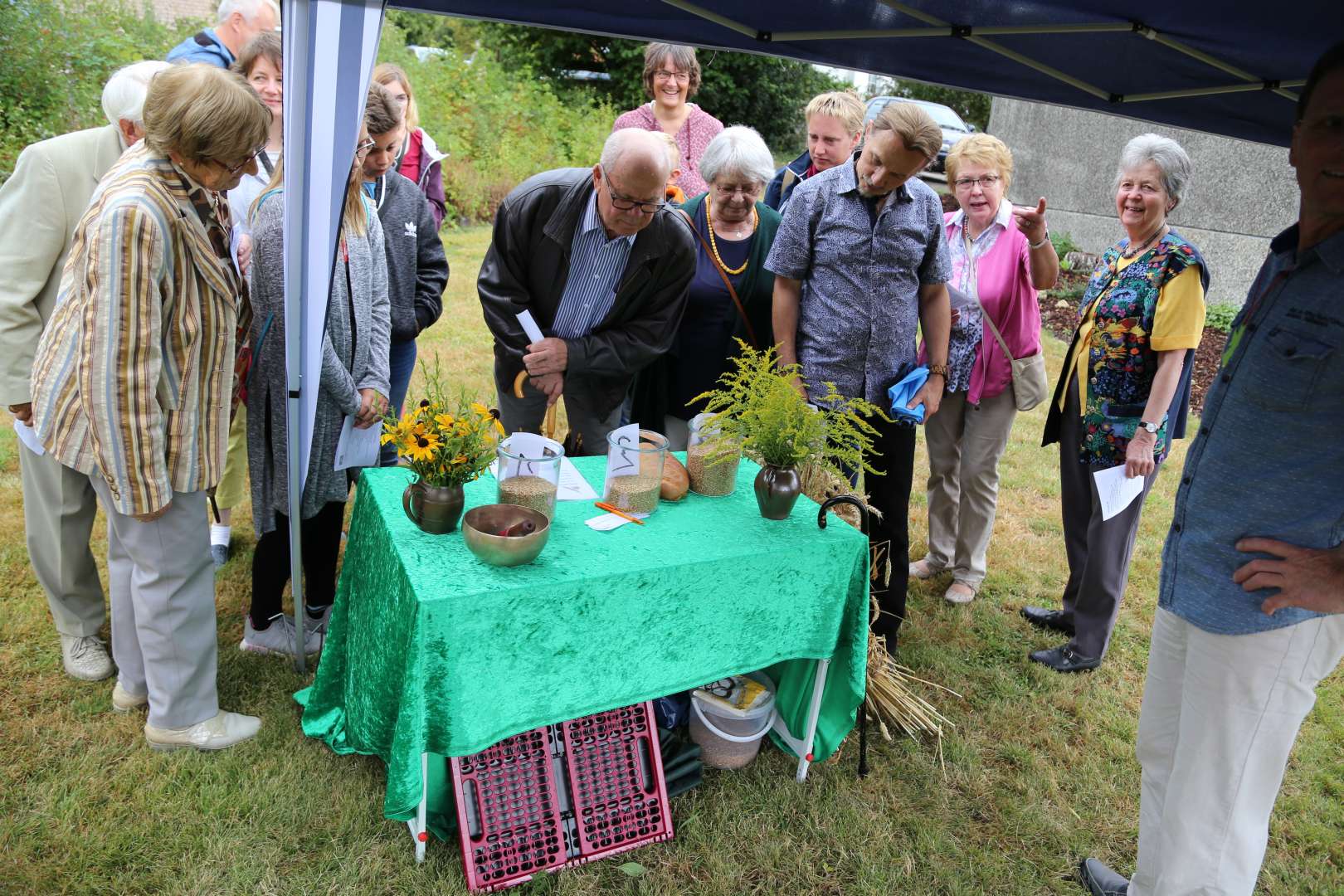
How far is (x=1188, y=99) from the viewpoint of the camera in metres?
2.93

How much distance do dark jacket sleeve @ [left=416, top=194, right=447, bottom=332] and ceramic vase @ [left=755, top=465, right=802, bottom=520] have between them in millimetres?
1600

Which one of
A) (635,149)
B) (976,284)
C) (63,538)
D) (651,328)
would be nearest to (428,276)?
(651,328)

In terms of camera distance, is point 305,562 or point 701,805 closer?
point 701,805

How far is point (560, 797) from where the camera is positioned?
225 centimetres

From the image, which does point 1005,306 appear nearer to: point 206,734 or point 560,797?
point 560,797

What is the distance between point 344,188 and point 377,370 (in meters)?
0.74

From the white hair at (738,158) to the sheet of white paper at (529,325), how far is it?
0.79 meters

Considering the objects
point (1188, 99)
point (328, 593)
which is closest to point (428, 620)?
point (328, 593)

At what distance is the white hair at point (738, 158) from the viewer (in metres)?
2.88

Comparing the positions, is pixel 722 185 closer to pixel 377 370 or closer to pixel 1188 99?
pixel 377 370

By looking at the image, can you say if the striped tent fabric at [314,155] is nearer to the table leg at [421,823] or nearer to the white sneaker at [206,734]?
the white sneaker at [206,734]

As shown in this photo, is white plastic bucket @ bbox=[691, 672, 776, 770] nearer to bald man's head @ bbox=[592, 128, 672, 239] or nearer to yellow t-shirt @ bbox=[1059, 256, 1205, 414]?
bald man's head @ bbox=[592, 128, 672, 239]

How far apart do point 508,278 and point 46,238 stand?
125cm

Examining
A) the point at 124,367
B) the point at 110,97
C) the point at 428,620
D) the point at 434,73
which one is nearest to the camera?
the point at 428,620
